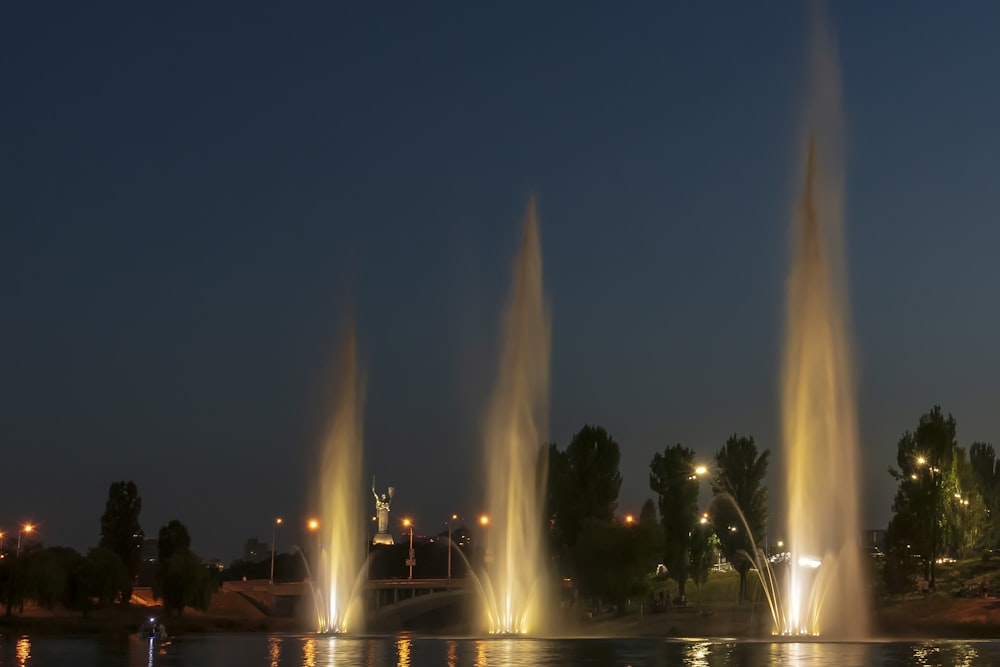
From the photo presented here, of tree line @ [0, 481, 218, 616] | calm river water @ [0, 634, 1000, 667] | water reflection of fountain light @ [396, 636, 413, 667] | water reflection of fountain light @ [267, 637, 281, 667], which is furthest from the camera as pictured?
tree line @ [0, 481, 218, 616]

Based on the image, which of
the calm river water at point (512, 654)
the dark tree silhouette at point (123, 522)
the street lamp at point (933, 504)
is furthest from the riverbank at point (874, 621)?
the dark tree silhouette at point (123, 522)

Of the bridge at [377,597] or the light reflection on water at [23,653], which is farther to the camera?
the bridge at [377,597]

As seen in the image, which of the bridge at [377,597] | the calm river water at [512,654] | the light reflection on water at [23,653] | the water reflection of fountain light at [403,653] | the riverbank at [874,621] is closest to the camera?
the calm river water at [512,654]

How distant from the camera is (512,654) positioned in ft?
130

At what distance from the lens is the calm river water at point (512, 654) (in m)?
35.0

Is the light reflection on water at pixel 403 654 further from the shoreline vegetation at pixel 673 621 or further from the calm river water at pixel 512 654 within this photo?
the shoreline vegetation at pixel 673 621

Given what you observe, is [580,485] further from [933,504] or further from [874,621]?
[874,621]

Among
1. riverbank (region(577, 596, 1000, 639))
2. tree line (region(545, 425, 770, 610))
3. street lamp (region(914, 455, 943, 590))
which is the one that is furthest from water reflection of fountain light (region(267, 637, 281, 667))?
street lamp (region(914, 455, 943, 590))

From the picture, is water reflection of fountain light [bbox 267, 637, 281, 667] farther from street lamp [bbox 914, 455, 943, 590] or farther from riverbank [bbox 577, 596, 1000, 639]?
street lamp [bbox 914, 455, 943, 590]

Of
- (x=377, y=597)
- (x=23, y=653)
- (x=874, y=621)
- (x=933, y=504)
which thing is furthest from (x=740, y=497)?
(x=23, y=653)

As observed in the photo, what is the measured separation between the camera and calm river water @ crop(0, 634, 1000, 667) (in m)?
35.0

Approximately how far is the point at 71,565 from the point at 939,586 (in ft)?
203

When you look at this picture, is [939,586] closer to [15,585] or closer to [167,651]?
[167,651]

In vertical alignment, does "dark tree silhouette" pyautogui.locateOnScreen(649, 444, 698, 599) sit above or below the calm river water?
above
